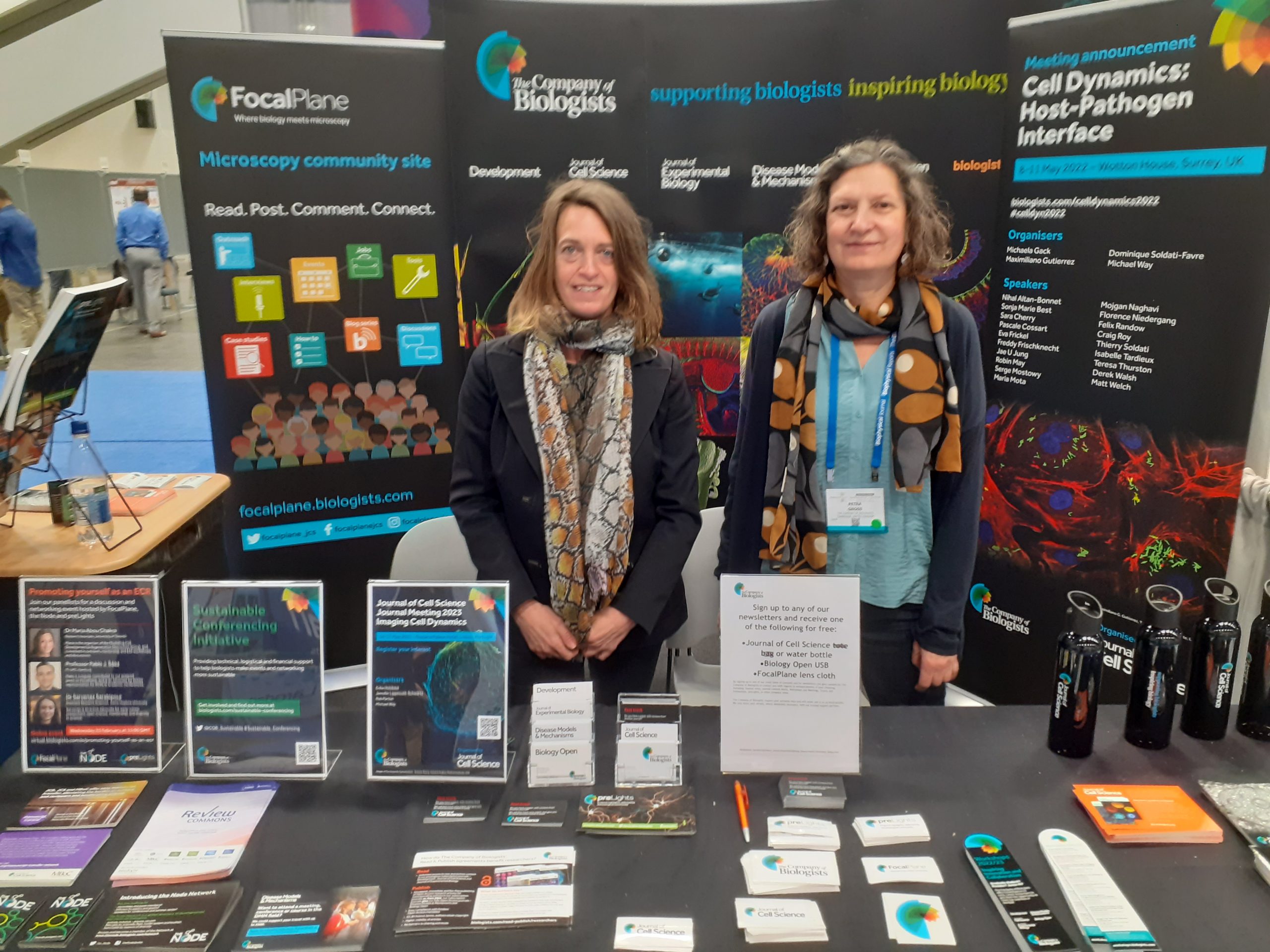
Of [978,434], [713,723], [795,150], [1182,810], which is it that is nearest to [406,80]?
[795,150]

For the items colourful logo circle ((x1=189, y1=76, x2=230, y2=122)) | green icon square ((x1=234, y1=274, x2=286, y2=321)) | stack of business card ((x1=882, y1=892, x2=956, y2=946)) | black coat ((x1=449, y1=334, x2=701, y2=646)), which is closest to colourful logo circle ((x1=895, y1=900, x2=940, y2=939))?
stack of business card ((x1=882, y1=892, x2=956, y2=946))

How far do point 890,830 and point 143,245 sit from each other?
8.90 meters

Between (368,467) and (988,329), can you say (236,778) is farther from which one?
(988,329)

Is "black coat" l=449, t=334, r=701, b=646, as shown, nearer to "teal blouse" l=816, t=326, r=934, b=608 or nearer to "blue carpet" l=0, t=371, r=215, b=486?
"teal blouse" l=816, t=326, r=934, b=608

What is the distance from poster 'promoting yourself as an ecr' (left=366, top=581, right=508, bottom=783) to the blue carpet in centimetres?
409

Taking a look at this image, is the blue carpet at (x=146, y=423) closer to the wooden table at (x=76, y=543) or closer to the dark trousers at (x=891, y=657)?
the wooden table at (x=76, y=543)

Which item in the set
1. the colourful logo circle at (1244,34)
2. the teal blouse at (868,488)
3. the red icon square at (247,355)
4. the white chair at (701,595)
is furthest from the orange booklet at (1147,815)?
the red icon square at (247,355)

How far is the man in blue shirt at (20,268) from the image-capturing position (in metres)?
6.17

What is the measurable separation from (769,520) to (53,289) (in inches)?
351

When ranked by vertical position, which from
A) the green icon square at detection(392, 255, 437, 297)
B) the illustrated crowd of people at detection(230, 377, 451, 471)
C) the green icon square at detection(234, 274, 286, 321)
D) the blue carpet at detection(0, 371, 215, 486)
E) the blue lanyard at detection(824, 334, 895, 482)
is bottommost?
the blue carpet at detection(0, 371, 215, 486)

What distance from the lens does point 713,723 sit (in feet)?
4.70

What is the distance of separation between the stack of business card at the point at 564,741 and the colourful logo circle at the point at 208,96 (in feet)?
8.36

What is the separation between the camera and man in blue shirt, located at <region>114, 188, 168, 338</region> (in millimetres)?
7863

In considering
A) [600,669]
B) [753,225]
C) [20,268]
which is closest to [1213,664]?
[600,669]
